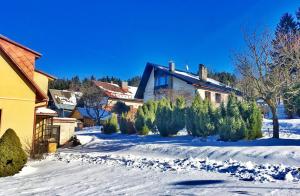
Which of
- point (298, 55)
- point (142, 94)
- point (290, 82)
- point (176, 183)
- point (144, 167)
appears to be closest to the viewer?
point (176, 183)

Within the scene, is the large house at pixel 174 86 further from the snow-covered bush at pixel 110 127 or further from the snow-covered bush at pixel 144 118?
the snow-covered bush at pixel 144 118

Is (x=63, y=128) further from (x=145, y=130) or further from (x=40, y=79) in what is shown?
(x=145, y=130)

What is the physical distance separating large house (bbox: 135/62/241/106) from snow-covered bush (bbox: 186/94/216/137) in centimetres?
1825

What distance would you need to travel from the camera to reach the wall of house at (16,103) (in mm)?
16156

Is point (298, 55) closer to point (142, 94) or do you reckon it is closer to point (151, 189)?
point (151, 189)

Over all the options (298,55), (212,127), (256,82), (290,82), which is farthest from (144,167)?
(298,55)

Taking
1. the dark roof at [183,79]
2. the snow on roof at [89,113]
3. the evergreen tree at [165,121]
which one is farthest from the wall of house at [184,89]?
the evergreen tree at [165,121]

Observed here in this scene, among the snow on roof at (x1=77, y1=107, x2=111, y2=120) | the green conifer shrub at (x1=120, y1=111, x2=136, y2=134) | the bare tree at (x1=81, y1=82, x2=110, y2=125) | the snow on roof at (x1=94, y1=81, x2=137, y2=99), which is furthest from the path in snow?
the snow on roof at (x1=94, y1=81, x2=137, y2=99)

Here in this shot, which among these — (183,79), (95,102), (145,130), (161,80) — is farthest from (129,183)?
(95,102)

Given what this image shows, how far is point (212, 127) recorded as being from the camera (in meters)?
21.4

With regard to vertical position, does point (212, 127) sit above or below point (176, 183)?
above

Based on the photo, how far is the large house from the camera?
42.4 meters

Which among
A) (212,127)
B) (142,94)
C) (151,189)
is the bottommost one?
(151,189)

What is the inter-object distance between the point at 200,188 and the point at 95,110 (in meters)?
41.9
